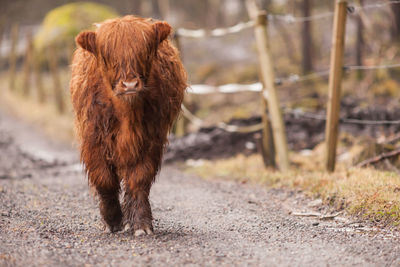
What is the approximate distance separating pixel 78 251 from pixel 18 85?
20.2 m

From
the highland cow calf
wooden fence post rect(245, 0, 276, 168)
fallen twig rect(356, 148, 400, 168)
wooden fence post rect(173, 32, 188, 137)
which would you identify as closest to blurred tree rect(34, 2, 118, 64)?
wooden fence post rect(173, 32, 188, 137)

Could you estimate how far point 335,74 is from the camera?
5.36 m

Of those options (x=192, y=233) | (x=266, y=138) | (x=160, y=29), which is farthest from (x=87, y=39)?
(x=266, y=138)

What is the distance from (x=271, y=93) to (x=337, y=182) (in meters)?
1.80

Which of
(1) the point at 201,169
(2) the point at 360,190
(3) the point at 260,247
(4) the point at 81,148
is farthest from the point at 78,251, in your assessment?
(1) the point at 201,169

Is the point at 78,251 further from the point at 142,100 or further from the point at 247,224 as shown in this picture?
the point at 247,224

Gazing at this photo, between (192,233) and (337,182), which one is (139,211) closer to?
(192,233)

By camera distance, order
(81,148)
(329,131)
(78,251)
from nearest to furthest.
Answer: (78,251) → (81,148) → (329,131)

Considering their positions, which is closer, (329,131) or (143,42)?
(143,42)

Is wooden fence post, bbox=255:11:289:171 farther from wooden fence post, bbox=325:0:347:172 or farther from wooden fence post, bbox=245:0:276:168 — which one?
wooden fence post, bbox=325:0:347:172

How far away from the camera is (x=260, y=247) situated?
11.1ft

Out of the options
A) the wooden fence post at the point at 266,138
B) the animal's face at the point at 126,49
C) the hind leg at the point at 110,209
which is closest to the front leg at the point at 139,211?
the hind leg at the point at 110,209

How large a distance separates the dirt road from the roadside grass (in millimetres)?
195

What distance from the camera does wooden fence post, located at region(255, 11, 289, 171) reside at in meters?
6.23
